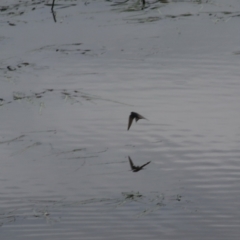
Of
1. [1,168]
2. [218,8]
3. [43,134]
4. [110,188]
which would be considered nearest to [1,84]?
[43,134]

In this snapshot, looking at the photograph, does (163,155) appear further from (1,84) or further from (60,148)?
(1,84)

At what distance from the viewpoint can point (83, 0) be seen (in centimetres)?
492

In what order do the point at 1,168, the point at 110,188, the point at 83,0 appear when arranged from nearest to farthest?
the point at 110,188, the point at 1,168, the point at 83,0

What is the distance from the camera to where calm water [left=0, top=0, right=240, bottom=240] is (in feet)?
8.38

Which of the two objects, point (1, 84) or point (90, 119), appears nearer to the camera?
point (90, 119)

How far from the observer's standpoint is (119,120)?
10.9 ft

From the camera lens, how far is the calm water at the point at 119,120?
2.55 meters

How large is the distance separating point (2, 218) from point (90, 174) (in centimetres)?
44

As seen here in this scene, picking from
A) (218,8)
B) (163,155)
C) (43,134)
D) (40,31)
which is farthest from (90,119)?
(218,8)

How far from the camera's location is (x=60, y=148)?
10.1 feet

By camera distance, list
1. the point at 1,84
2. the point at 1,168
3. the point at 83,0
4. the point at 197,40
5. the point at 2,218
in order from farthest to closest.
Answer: the point at 83,0 < the point at 197,40 < the point at 1,84 < the point at 1,168 < the point at 2,218

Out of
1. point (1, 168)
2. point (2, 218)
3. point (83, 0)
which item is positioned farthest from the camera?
point (83, 0)

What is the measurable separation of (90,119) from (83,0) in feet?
5.81

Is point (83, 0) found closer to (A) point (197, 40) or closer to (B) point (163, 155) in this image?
(A) point (197, 40)
